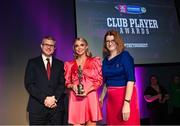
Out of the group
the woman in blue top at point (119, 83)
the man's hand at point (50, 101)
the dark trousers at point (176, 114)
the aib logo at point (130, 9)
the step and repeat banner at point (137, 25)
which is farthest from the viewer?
the dark trousers at point (176, 114)

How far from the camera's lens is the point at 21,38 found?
12.8 ft

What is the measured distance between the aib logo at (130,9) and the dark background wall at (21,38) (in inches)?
31.4

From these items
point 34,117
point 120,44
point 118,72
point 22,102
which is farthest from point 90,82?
point 22,102

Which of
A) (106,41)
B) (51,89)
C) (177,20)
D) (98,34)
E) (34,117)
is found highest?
(177,20)

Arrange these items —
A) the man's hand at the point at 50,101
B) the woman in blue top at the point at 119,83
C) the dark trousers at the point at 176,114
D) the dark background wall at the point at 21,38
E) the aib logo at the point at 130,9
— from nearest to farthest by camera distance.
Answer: the woman in blue top at the point at 119,83
the man's hand at the point at 50,101
the dark background wall at the point at 21,38
the aib logo at the point at 130,9
the dark trousers at the point at 176,114

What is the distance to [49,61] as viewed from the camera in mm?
3266

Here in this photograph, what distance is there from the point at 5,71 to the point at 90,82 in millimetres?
1309

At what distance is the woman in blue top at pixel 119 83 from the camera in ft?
9.71

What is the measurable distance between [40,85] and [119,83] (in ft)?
2.76

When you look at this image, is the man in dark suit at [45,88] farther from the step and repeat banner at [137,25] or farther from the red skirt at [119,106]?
the step and repeat banner at [137,25]

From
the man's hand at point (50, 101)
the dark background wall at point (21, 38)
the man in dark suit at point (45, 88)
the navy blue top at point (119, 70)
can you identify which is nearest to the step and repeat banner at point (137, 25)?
the dark background wall at point (21, 38)

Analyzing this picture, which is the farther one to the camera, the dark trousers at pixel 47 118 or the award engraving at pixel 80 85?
the dark trousers at pixel 47 118

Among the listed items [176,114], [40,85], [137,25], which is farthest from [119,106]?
[176,114]

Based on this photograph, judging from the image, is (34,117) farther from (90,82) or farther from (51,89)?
(90,82)
